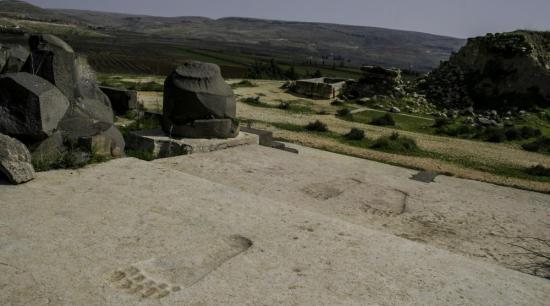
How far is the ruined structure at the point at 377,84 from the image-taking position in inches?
952

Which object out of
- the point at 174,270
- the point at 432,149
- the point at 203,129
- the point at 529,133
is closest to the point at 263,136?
the point at 203,129

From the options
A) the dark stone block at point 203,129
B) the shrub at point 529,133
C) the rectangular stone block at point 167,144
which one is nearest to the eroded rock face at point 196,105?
the dark stone block at point 203,129

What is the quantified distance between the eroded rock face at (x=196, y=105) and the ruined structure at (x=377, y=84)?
1640cm

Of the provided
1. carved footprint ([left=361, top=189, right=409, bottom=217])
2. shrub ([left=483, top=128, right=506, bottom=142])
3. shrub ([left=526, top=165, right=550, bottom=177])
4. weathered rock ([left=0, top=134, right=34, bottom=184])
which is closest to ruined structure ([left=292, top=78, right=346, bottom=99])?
shrub ([left=483, top=128, right=506, bottom=142])

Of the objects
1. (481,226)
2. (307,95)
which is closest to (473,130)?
(307,95)

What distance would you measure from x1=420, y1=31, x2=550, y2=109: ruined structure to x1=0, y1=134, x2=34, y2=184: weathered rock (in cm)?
2088

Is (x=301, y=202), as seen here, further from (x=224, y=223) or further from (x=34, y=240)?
(x=34, y=240)

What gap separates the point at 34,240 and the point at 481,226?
522 centimetres

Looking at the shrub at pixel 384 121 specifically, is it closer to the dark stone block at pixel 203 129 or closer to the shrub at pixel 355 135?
the shrub at pixel 355 135

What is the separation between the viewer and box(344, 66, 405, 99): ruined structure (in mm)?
24172

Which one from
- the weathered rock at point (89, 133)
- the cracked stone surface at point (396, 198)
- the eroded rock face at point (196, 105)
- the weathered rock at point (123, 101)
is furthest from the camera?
the weathered rock at point (123, 101)

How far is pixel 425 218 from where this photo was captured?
6277 mm

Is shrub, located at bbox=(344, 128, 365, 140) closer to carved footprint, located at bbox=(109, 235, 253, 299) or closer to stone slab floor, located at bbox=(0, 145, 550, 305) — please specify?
stone slab floor, located at bbox=(0, 145, 550, 305)

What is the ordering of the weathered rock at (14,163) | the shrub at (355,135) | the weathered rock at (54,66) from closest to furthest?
1. the weathered rock at (14,163)
2. the weathered rock at (54,66)
3. the shrub at (355,135)
